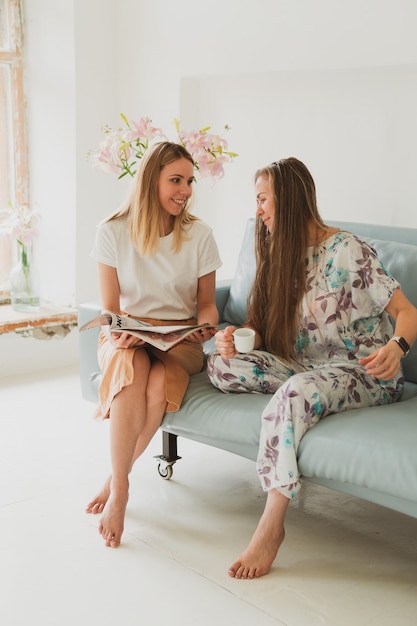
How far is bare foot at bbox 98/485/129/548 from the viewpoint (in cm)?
251

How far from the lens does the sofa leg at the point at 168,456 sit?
2967mm

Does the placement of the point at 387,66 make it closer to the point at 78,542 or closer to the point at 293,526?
the point at 293,526

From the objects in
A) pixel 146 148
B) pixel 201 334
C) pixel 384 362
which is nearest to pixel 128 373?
pixel 201 334

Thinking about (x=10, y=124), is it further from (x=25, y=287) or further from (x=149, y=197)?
(x=149, y=197)

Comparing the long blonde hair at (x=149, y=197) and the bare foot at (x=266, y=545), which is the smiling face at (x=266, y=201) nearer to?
the long blonde hair at (x=149, y=197)

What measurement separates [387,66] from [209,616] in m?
2.16

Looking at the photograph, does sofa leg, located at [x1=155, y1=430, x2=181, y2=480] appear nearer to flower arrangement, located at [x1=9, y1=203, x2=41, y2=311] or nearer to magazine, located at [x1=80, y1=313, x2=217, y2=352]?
magazine, located at [x1=80, y1=313, x2=217, y2=352]

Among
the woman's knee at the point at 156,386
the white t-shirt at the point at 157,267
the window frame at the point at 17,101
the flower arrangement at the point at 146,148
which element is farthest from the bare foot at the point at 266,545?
the window frame at the point at 17,101

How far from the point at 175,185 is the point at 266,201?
0.35 m

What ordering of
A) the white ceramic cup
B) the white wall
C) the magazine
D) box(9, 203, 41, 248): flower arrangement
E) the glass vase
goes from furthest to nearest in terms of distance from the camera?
the glass vase, box(9, 203, 41, 248): flower arrangement, the white wall, the magazine, the white ceramic cup

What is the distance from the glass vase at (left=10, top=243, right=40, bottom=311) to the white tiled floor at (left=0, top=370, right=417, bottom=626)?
4.07ft

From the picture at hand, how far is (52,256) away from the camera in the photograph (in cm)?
463

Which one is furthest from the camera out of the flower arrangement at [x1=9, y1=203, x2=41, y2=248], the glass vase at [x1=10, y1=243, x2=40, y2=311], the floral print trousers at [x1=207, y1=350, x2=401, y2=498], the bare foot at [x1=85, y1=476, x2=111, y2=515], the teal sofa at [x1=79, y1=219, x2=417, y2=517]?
the glass vase at [x1=10, y1=243, x2=40, y2=311]

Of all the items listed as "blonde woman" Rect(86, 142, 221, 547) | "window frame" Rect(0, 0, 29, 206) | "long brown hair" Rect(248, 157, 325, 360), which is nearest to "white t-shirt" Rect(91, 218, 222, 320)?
"blonde woman" Rect(86, 142, 221, 547)
